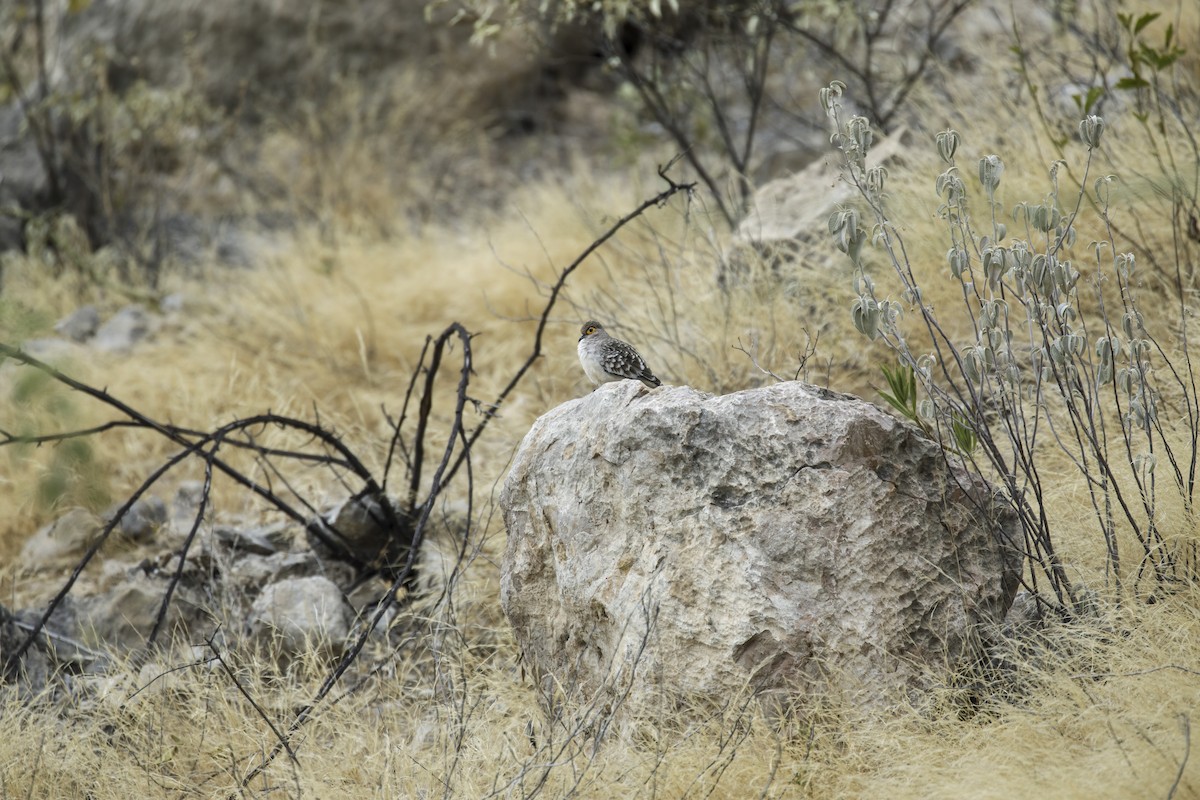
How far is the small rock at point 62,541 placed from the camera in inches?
191

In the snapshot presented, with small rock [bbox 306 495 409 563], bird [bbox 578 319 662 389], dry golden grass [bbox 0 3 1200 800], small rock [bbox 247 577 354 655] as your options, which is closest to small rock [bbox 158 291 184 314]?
dry golden grass [bbox 0 3 1200 800]

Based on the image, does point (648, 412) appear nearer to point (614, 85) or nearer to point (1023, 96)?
point (1023, 96)

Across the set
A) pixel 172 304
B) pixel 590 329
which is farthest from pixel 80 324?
pixel 590 329

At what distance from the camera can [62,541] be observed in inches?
192

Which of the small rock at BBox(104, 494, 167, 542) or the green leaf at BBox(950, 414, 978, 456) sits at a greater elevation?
the green leaf at BBox(950, 414, 978, 456)

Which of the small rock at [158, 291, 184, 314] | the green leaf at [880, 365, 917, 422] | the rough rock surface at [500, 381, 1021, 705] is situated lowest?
the rough rock surface at [500, 381, 1021, 705]

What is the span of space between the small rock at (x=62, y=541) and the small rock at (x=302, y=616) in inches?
54.9

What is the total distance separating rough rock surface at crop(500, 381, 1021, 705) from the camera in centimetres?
275

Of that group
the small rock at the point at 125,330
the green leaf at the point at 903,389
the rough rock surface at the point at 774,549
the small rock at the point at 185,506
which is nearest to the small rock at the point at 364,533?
the small rock at the point at 185,506

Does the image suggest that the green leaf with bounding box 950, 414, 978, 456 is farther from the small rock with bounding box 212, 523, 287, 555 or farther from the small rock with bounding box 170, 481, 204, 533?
the small rock with bounding box 170, 481, 204, 533

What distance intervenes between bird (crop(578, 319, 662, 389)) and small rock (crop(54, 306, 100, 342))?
4.17 metres

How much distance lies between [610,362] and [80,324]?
4.40 m

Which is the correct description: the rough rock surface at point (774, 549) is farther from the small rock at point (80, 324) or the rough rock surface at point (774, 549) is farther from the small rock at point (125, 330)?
the small rock at point (80, 324)

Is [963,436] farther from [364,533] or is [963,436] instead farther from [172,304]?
[172,304]
